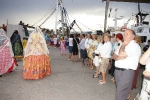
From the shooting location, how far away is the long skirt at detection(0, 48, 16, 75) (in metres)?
6.81

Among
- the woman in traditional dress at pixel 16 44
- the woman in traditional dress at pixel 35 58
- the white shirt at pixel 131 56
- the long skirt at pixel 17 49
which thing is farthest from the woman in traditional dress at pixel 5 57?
the white shirt at pixel 131 56

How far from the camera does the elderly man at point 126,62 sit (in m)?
3.45

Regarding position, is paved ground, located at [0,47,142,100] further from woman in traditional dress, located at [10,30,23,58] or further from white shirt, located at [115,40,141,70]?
woman in traditional dress, located at [10,30,23,58]

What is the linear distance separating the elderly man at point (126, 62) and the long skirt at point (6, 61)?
499cm

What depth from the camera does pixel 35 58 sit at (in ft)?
20.5

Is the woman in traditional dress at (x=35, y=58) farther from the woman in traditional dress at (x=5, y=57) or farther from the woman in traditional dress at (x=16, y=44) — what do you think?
the woman in traditional dress at (x=16, y=44)

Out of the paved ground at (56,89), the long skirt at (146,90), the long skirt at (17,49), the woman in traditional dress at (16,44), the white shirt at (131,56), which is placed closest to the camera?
the long skirt at (146,90)

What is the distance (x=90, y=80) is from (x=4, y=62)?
355 centimetres

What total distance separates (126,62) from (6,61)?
17.1 feet

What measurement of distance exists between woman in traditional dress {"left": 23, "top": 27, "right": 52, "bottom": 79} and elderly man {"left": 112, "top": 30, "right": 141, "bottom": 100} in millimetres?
3503

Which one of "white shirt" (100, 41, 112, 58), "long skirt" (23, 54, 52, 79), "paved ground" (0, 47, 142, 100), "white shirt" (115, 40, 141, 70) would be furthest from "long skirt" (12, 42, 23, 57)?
"white shirt" (115, 40, 141, 70)

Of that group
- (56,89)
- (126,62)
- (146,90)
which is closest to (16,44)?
(56,89)

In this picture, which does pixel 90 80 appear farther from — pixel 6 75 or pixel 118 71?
pixel 6 75

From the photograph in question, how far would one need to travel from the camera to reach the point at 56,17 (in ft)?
96.2
